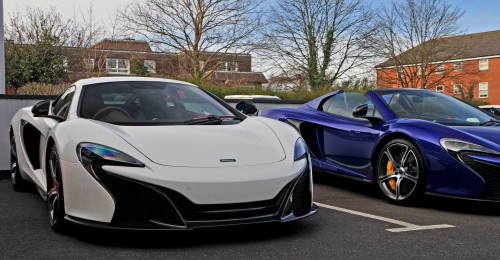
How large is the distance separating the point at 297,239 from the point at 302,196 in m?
0.31

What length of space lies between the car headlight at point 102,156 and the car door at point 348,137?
3.04m

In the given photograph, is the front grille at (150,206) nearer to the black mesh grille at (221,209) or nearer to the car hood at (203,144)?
the black mesh grille at (221,209)

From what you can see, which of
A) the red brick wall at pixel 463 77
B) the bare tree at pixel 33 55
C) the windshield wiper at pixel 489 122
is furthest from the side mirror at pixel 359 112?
the red brick wall at pixel 463 77

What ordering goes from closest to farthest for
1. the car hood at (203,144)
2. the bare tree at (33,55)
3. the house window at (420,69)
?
the car hood at (203,144) < the bare tree at (33,55) < the house window at (420,69)

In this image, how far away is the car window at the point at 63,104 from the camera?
4.39 meters

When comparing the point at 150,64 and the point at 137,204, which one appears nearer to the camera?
the point at 137,204

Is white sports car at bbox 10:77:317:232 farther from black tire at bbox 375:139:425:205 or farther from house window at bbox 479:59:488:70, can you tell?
house window at bbox 479:59:488:70

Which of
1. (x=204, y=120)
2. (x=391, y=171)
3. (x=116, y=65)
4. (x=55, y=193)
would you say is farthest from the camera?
(x=116, y=65)

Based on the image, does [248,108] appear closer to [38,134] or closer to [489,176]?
[38,134]

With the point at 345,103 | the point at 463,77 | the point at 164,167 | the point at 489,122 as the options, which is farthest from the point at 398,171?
the point at 463,77

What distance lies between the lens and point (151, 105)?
4324 mm

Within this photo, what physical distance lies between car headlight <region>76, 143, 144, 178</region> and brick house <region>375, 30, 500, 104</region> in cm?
3226

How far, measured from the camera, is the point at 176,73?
95.3ft

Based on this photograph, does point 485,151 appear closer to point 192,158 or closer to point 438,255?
A: point 438,255
